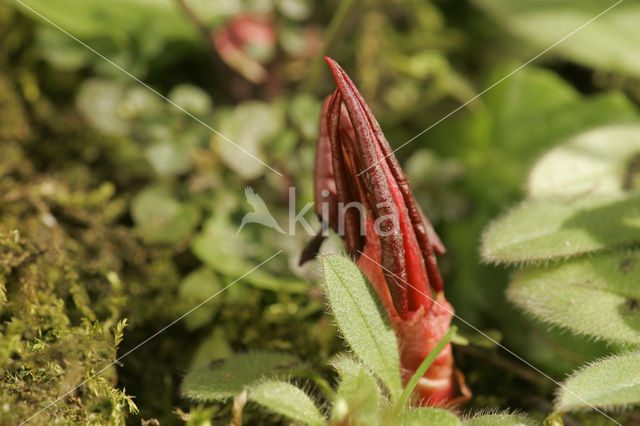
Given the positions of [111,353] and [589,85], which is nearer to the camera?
[111,353]

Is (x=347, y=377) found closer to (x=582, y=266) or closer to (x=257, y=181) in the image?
(x=582, y=266)

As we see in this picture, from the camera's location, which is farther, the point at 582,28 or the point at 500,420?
the point at 582,28

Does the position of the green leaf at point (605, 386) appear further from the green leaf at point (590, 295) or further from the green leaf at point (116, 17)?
the green leaf at point (116, 17)

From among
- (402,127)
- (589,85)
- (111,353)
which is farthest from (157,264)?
(589,85)

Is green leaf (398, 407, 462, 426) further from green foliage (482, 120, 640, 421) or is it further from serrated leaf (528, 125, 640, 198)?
serrated leaf (528, 125, 640, 198)

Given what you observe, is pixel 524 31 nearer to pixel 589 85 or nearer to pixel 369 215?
pixel 589 85

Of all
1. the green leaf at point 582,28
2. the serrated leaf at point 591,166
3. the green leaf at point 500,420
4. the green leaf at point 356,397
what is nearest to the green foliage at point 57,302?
the green leaf at point 356,397

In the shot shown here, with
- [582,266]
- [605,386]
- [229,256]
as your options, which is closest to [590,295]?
[582,266]
